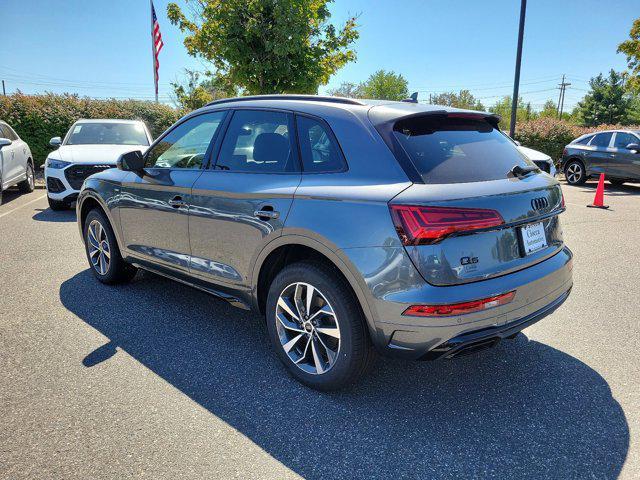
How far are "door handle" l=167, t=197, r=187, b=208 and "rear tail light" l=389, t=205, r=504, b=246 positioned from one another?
6.25 feet

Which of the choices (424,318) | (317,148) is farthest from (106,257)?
(424,318)

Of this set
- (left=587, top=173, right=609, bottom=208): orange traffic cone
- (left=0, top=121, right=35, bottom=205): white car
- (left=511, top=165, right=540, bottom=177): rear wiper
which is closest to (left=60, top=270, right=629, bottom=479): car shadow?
(left=511, top=165, right=540, bottom=177): rear wiper

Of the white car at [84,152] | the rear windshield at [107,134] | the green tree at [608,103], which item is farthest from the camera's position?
the green tree at [608,103]

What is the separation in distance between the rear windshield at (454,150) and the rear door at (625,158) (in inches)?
471

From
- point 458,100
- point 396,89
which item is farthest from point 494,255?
point 458,100

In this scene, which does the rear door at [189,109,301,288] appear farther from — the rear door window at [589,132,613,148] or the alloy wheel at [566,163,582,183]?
the alloy wheel at [566,163,582,183]

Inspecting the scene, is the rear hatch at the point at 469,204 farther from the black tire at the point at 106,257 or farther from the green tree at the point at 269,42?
the green tree at the point at 269,42

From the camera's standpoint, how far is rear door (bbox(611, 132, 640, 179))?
12858 mm

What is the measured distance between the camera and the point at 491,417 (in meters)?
2.75

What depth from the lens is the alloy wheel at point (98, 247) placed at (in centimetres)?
491

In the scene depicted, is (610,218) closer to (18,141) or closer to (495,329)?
(495,329)

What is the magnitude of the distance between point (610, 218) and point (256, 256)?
819 cm

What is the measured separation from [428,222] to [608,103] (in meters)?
80.9

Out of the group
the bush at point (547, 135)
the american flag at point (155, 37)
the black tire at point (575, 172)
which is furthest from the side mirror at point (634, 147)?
the american flag at point (155, 37)
